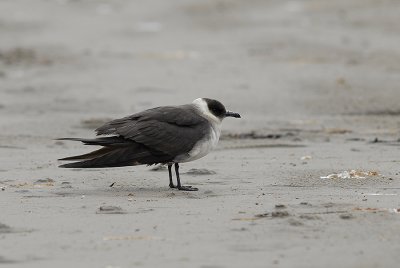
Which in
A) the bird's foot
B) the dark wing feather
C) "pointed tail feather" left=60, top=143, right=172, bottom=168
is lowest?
the bird's foot

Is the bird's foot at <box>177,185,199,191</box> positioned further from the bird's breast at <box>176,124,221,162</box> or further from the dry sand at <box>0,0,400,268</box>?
the bird's breast at <box>176,124,221,162</box>

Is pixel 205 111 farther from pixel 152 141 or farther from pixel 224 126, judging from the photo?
pixel 224 126

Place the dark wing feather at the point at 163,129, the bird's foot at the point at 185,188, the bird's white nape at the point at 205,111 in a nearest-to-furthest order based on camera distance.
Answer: the bird's foot at the point at 185,188
the dark wing feather at the point at 163,129
the bird's white nape at the point at 205,111

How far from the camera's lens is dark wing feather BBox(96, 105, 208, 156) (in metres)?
7.53

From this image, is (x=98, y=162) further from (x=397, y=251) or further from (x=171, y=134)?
(x=397, y=251)

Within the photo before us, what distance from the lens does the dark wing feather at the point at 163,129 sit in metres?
7.53

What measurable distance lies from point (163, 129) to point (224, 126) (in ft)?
11.4

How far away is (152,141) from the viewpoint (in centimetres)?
755

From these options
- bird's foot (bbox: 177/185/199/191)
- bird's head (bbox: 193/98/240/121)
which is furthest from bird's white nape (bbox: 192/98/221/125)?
bird's foot (bbox: 177/185/199/191)

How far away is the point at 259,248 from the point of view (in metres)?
5.22

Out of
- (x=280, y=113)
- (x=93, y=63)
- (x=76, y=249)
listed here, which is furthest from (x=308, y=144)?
(x=93, y=63)

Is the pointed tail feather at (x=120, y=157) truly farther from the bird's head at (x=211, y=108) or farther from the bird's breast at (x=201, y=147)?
the bird's head at (x=211, y=108)

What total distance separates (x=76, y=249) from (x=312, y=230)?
136 centimetres

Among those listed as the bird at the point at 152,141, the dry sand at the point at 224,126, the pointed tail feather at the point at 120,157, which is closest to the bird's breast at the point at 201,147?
the bird at the point at 152,141
